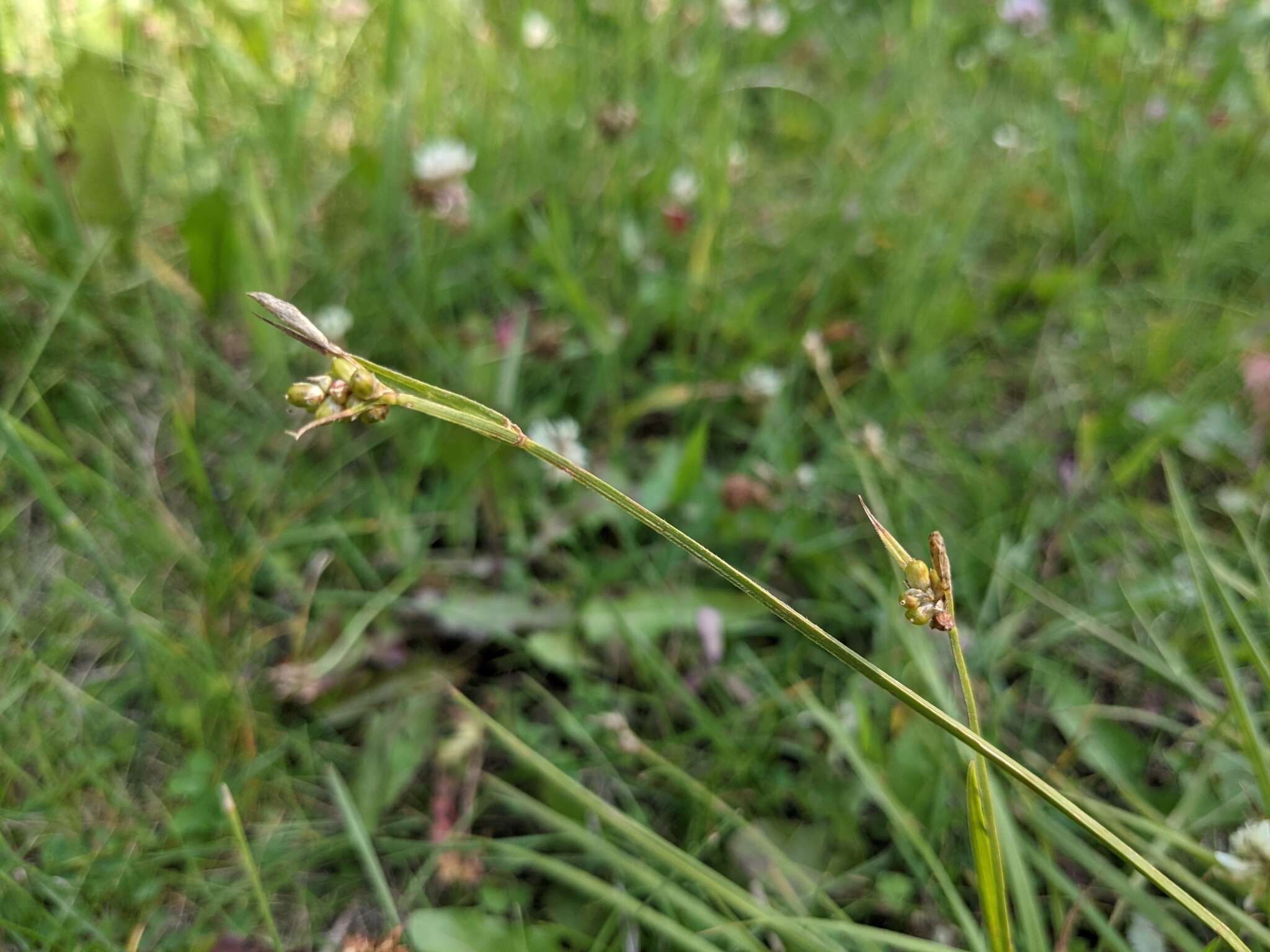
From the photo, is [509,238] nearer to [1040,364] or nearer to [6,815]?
[1040,364]

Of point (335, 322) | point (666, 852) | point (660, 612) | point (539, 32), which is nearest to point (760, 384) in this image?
point (660, 612)

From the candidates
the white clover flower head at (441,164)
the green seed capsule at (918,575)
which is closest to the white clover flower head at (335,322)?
the white clover flower head at (441,164)

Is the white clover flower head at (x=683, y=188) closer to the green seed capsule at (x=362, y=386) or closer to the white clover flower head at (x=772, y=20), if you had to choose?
the white clover flower head at (x=772, y=20)

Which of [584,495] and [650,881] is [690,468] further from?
[650,881]

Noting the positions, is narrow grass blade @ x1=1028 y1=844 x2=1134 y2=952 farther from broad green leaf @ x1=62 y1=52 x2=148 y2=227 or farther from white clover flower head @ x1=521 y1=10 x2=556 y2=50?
white clover flower head @ x1=521 y1=10 x2=556 y2=50

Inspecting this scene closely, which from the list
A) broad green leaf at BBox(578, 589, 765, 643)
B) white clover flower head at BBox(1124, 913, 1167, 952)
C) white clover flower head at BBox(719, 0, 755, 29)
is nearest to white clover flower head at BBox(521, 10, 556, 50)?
white clover flower head at BBox(719, 0, 755, 29)

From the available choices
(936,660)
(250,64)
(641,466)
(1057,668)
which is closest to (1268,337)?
(1057,668)
